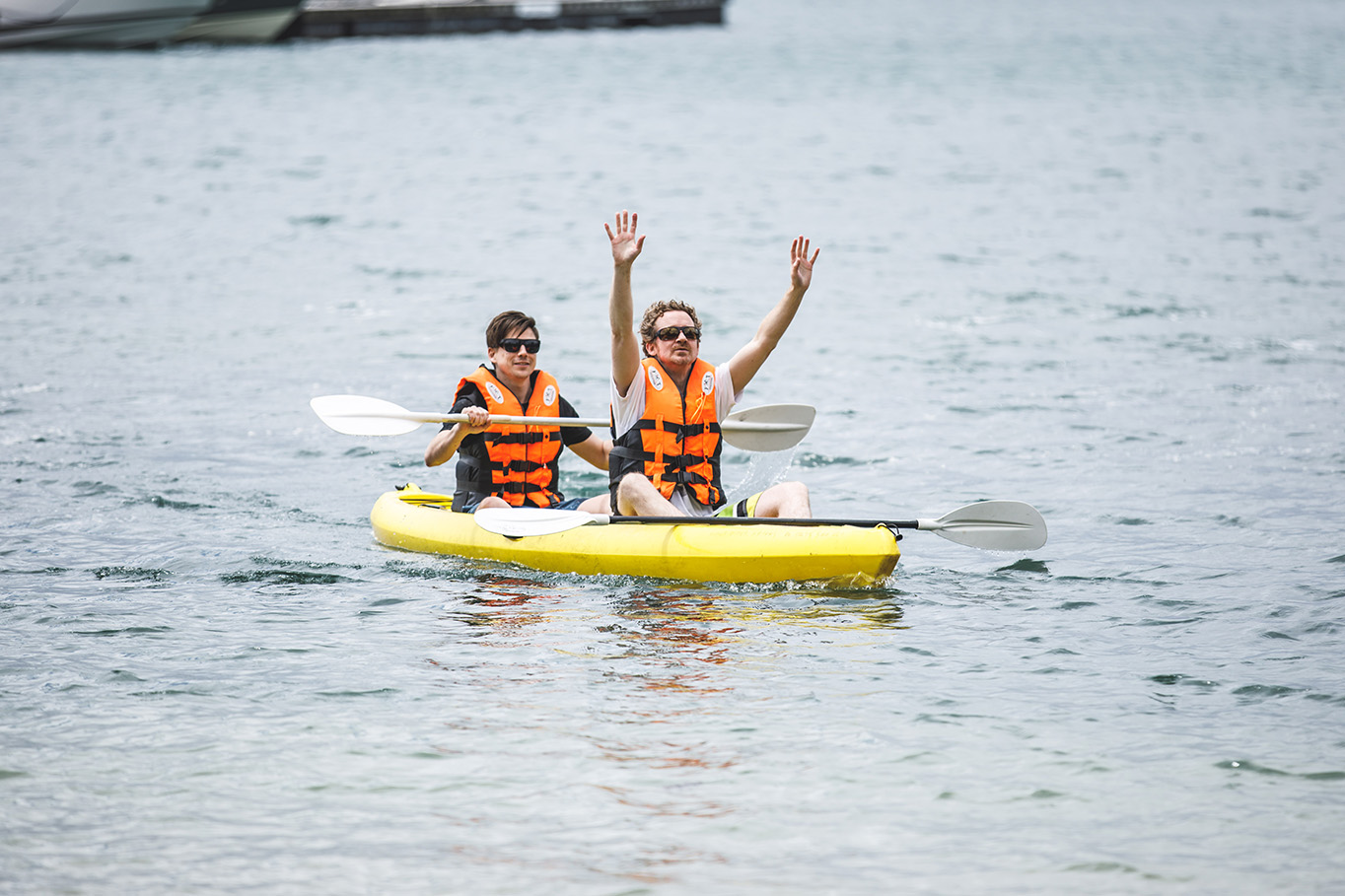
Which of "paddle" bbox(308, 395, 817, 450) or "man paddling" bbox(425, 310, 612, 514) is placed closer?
"man paddling" bbox(425, 310, 612, 514)

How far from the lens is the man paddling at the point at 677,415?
632cm

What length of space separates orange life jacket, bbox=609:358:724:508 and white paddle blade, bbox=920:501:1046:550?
3.33ft

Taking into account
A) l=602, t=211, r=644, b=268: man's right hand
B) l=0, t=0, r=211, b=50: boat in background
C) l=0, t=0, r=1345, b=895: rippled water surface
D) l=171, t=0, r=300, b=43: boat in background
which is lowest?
l=0, t=0, r=1345, b=895: rippled water surface

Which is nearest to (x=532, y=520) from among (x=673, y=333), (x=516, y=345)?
(x=516, y=345)

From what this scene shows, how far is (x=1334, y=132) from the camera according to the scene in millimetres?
26406

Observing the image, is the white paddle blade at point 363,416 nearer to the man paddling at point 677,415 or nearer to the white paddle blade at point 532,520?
the white paddle blade at point 532,520

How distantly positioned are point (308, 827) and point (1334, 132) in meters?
26.0

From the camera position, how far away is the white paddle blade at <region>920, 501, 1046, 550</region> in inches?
253

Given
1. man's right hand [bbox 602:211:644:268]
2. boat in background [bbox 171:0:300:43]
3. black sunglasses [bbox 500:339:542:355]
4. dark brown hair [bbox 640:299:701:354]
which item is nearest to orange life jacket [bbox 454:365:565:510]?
black sunglasses [bbox 500:339:542:355]

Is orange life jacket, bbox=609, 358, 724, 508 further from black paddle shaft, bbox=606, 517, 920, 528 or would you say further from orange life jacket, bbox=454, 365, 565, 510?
orange life jacket, bbox=454, 365, 565, 510

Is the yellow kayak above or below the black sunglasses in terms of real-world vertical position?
below

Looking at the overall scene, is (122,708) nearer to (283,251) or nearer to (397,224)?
(283,251)

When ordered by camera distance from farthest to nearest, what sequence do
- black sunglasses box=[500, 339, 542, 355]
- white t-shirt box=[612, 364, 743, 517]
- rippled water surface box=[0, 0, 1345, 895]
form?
1. black sunglasses box=[500, 339, 542, 355]
2. white t-shirt box=[612, 364, 743, 517]
3. rippled water surface box=[0, 0, 1345, 895]

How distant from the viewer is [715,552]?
6133mm
